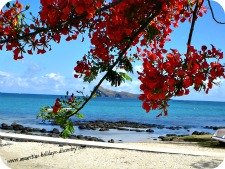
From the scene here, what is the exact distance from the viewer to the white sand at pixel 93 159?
29.2 ft

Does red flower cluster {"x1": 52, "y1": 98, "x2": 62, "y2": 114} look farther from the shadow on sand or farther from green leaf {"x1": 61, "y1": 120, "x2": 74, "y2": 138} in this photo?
the shadow on sand

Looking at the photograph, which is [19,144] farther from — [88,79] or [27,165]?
[88,79]

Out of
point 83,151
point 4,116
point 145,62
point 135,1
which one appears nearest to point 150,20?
point 135,1

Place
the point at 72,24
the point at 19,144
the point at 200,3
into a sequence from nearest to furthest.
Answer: the point at 72,24
the point at 200,3
the point at 19,144

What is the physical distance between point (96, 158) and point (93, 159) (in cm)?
7

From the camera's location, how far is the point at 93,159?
9234mm

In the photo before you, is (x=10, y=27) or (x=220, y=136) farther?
(x=220, y=136)

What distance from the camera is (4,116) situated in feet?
64.2

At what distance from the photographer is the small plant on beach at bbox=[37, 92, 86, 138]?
9.69 ft

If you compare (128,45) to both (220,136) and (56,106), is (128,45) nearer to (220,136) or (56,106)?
(56,106)

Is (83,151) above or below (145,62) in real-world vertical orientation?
below

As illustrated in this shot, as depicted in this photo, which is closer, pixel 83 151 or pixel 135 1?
pixel 135 1

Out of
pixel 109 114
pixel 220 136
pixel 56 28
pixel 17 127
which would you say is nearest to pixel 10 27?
pixel 56 28

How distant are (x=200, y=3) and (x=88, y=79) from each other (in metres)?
0.69
